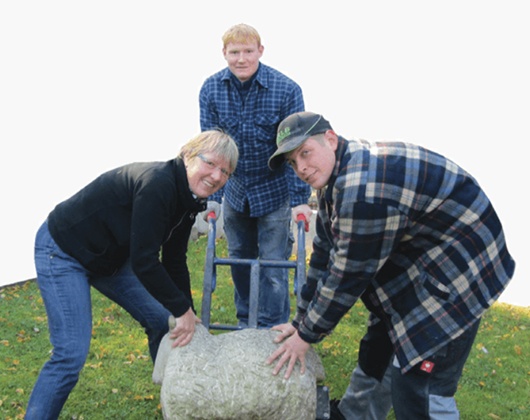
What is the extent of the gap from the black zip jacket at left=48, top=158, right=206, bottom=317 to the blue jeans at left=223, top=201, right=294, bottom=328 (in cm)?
138

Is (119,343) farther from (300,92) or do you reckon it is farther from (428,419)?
(428,419)

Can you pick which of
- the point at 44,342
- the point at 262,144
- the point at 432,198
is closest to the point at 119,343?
the point at 44,342

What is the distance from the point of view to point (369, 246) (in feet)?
8.71

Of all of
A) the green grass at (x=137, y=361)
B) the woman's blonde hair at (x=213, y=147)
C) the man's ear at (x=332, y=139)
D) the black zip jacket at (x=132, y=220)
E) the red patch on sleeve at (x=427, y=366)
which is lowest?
the green grass at (x=137, y=361)

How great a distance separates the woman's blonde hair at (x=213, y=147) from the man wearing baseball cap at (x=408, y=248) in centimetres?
31

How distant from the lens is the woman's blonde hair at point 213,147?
3.06 meters

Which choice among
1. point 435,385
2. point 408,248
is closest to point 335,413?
point 435,385

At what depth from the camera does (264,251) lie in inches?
186

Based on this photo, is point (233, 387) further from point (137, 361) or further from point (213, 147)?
point (137, 361)

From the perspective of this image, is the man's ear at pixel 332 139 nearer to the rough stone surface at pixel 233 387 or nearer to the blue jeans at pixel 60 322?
the rough stone surface at pixel 233 387

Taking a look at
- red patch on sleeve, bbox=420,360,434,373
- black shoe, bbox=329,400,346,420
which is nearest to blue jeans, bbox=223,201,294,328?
black shoe, bbox=329,400,346,420

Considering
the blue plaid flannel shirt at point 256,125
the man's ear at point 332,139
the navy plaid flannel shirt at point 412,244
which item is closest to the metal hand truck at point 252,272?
the blue plaid flannel shirt at point 256,125

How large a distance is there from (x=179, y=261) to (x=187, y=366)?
0.75 meters

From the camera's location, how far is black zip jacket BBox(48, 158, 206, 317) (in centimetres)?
297
